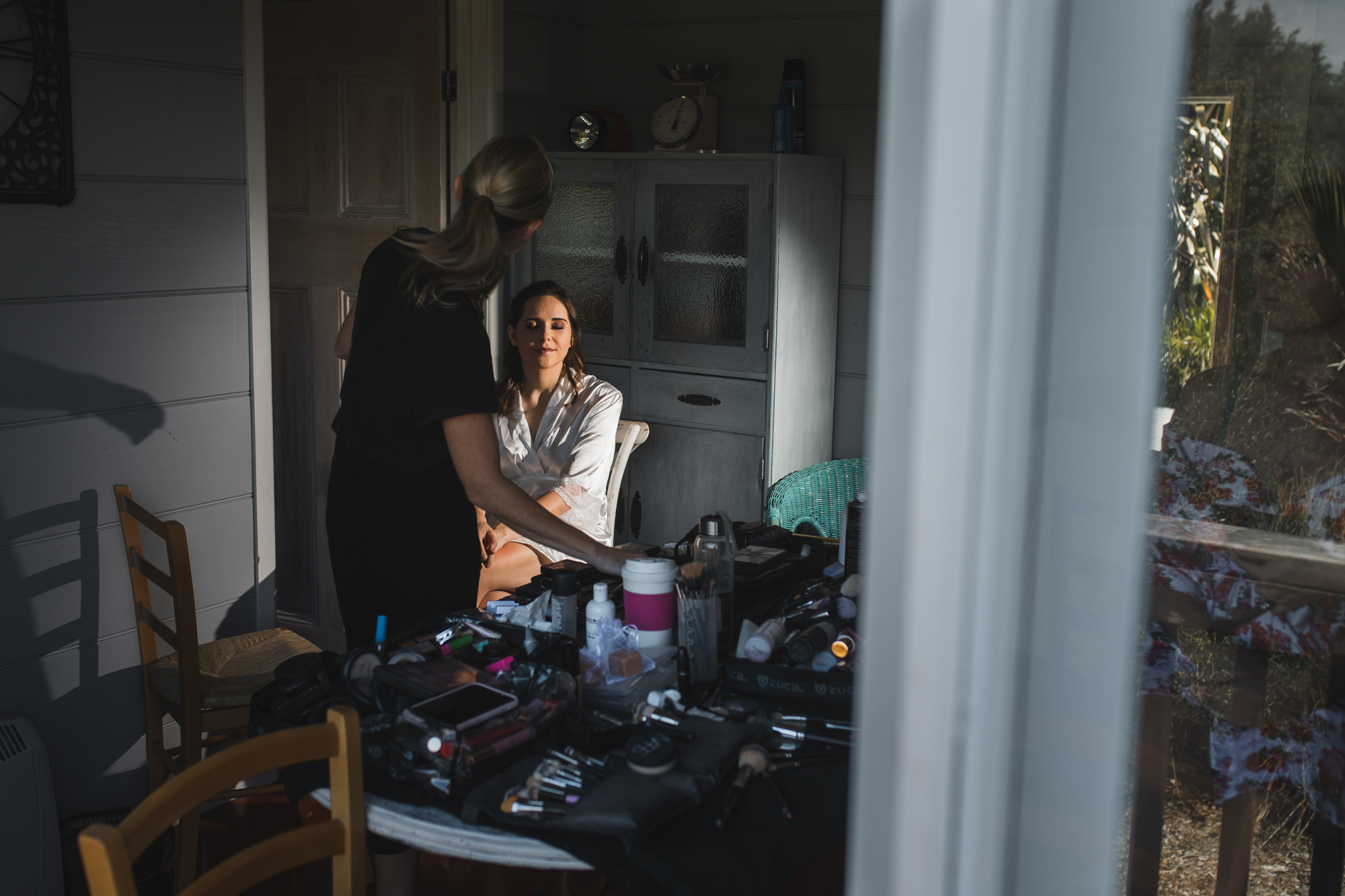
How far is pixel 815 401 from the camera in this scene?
3574 millimetres

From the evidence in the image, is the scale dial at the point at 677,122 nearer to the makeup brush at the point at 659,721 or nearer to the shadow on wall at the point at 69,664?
the shadow on wall at the point at 69,664

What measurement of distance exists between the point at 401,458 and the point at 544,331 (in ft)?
4.59

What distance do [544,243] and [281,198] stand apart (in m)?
0.92

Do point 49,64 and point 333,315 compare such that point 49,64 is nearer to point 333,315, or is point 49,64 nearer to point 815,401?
point 333,315

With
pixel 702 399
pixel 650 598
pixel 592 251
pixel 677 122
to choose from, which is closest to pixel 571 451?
pixel 702 399

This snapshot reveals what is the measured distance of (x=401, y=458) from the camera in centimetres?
196

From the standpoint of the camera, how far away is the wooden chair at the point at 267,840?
105 centimetres

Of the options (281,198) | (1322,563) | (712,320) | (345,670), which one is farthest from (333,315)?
(1322,563)

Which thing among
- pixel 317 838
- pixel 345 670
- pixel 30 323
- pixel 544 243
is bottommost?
pixel 317 838

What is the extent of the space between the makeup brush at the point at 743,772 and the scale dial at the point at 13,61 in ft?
6.58

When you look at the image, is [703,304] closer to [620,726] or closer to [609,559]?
[609,559]

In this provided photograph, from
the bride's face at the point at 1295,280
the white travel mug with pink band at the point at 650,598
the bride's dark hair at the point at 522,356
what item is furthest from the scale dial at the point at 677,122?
the bride's face at the point at 1295,280

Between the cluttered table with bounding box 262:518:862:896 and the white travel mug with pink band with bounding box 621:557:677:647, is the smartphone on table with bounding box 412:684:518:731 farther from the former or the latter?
the white travel mug with pink band with bounding box 621:557:677:647

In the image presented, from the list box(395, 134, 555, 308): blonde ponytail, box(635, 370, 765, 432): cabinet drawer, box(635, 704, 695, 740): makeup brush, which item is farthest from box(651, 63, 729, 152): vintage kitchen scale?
box(635, 704, 695, 740): makeup brush
